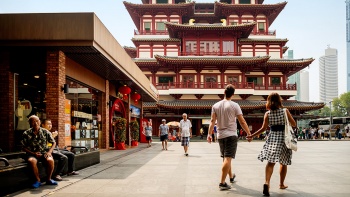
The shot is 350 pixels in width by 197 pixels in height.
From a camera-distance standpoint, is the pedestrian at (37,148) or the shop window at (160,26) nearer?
the pedestrian at (37,148)

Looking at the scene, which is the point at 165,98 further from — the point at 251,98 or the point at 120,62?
the point at 120,62

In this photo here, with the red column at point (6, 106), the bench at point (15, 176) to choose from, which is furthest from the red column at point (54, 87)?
the bench at point (15, 176)

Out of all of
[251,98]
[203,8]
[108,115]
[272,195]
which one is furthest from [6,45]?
[203,8]

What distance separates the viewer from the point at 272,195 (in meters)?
5.56

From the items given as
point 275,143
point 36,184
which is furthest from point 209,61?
point 36,184

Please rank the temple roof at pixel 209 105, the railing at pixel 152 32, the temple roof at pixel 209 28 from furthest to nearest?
the railing at pixel 152 32 → the temple roof at pixel 209 28 → the temple roof at pixel 209 105

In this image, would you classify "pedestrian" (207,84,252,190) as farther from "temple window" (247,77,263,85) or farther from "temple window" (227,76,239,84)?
"temple window" (247,77,263,85)

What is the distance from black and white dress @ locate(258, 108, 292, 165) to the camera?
578 cm

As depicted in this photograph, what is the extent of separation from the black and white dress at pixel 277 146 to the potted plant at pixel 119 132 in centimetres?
1150

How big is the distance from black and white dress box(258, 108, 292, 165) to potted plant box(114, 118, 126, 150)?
11497 millimetres

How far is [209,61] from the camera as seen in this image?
124 ft

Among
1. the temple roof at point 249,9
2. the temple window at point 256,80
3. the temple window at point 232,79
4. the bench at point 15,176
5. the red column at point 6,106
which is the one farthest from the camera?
the temple roof at point 249,9

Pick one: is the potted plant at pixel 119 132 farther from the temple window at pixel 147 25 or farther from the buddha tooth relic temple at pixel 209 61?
the temple window at pixel 147 25

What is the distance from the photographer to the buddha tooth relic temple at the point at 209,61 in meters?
38.0
